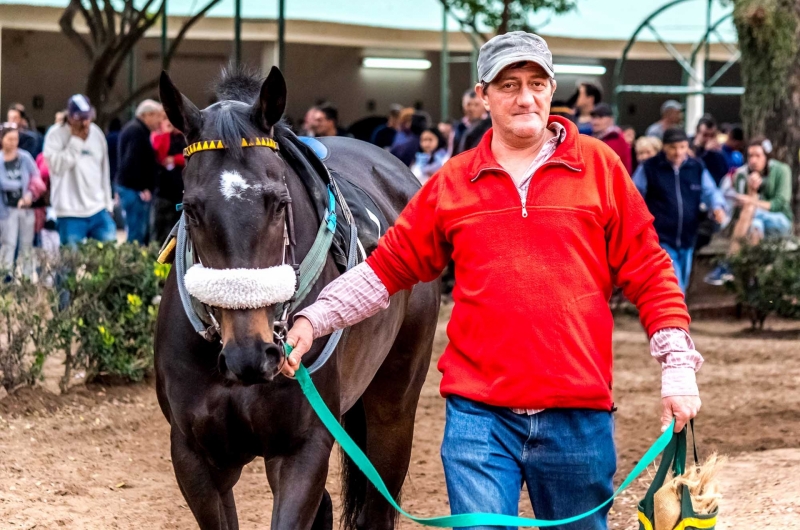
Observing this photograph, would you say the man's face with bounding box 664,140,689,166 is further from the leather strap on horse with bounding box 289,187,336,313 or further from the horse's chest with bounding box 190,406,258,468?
the horse's chest with bounding box 190,406,258,468

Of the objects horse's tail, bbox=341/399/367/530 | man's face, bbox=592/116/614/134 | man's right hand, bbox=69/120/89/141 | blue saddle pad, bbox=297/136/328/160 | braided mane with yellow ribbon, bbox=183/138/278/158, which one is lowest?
horse's tail, bbox=341/399/367/530

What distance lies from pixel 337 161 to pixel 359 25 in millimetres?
17297

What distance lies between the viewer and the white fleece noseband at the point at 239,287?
9.49ft

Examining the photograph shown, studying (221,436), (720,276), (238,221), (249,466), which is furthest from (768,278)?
(238,221)

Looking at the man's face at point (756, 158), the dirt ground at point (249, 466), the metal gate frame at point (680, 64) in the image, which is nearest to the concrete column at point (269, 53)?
the metal gate frame at point (680, 64)

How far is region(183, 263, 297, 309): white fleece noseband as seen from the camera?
114 inches

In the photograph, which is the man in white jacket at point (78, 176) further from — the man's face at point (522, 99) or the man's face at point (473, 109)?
the man's face at point (522, 99)

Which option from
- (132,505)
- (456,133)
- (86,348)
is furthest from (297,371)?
(456,133)

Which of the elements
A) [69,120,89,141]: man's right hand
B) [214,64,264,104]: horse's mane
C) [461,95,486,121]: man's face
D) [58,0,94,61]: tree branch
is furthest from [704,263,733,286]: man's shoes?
[214,64,264,104]: horse's mane

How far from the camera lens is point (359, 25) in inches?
862

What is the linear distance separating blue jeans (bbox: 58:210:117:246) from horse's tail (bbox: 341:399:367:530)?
586 cm

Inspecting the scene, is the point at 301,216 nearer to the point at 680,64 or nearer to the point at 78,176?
the point at 78,176

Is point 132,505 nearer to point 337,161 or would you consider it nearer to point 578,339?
point 337,161

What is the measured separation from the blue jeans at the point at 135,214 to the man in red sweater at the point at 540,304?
881 centimetres
